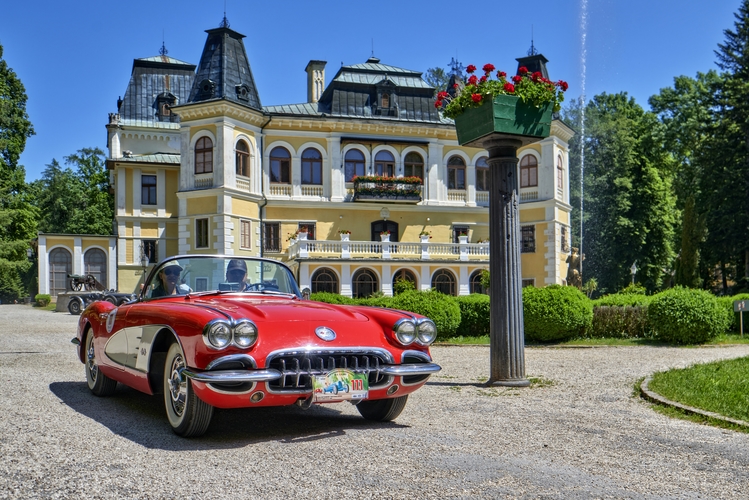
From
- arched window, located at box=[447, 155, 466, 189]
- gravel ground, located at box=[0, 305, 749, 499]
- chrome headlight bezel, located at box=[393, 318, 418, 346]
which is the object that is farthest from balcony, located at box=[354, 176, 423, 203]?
chrome headlight bezel, located at box=[393, 318, 418, 346]

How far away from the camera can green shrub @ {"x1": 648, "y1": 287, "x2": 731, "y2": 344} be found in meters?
15.6

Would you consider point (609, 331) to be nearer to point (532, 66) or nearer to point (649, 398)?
point (649, 398)

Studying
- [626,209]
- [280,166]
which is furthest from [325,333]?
[626,209]

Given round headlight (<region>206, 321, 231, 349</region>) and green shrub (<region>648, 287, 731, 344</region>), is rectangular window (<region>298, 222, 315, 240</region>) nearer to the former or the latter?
green shrub (<region>648, 287, 731, 344</region>)

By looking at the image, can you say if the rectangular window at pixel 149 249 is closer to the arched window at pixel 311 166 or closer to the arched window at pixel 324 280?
the arched window at pixel 311 166

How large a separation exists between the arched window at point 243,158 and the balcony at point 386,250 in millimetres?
4336

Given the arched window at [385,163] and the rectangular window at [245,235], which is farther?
the arched window at [385,163]

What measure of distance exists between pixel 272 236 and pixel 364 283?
5370mm

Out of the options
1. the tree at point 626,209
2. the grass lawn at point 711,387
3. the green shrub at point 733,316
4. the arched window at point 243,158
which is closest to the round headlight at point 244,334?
the grass lawn at point 711,387

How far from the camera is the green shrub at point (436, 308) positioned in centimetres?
1645

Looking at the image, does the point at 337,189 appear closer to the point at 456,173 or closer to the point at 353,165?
the point at 353,165

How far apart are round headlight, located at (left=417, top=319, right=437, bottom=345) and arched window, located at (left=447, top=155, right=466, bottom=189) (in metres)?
33.8

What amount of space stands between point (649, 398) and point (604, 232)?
41.7m

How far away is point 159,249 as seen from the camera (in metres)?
42.2
